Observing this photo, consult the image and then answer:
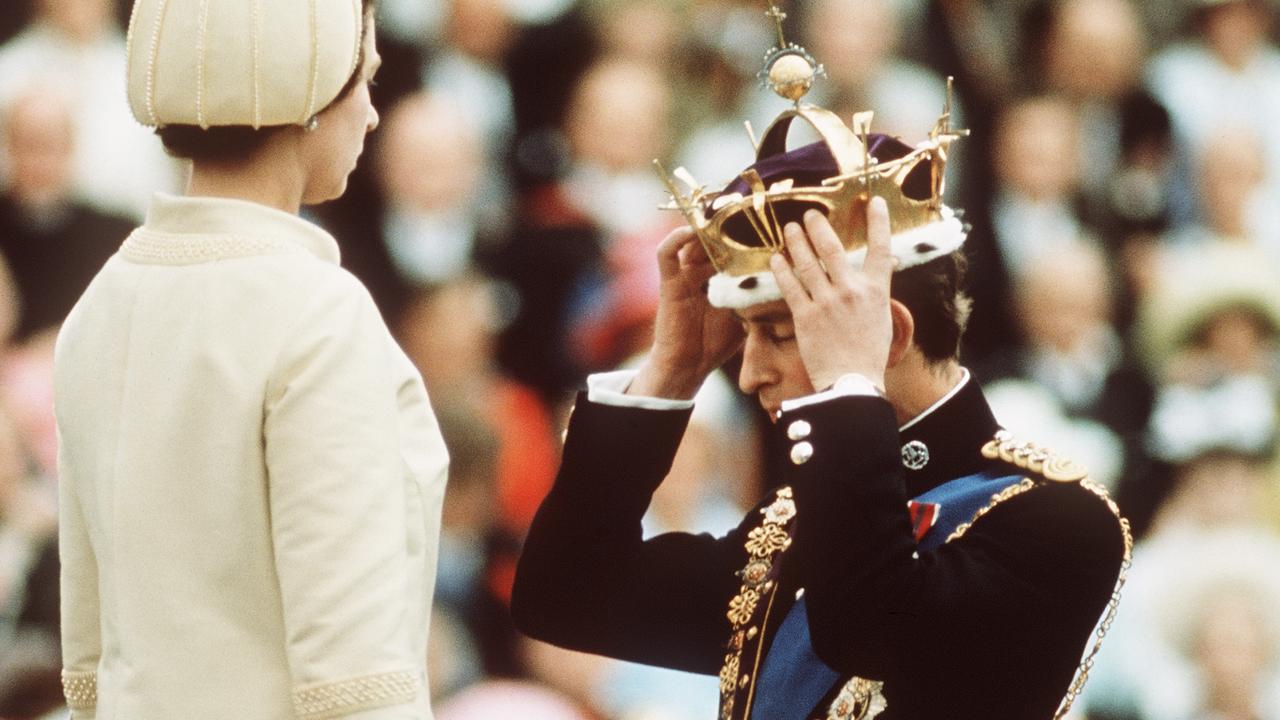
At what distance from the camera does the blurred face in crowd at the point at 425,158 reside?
5.26 m

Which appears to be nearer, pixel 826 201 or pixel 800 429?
pixel 800 429

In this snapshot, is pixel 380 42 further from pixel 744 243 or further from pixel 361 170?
pixel 744 243

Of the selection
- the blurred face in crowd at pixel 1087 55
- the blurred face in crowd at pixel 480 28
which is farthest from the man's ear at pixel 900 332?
the blurred face in crowd at pixel 1087 55

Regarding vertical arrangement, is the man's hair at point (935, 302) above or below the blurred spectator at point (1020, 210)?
above

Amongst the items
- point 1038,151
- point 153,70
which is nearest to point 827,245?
point 153,70

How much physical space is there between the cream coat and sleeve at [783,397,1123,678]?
415 mm

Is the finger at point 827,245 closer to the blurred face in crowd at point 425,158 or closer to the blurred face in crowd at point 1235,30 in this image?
the blurred face in crowd at point 425,158

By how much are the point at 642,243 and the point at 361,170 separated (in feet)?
2.47

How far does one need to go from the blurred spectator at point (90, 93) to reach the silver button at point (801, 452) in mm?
3230

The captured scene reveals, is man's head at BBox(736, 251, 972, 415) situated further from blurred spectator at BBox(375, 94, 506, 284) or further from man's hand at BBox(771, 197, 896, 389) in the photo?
blurred spectator at BBox(375, 94, 506, 284)

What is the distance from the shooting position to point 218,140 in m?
2.14

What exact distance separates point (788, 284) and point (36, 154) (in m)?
3.31

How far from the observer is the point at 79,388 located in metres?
2.17

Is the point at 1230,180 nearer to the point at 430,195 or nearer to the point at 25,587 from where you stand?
the point at 430,195
